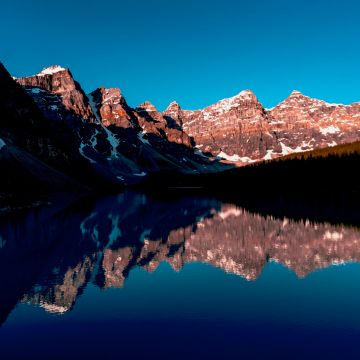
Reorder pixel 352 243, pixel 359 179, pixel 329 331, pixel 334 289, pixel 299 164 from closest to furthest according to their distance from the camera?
1. pixel 329 331
2. pixel 334 289
3. pixel 352 243
4. pixel 359 179
5. pixel 299 164

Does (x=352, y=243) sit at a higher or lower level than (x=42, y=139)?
lower

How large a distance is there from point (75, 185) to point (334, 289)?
161416mm

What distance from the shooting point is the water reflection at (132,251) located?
26453 millimetres

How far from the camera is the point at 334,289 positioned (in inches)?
944

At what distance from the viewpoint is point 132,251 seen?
127ft

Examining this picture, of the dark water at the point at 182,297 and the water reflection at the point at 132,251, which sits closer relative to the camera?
the dark water at the point at 182,297

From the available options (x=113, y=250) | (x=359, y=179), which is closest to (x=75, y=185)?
(x=359, y=179)

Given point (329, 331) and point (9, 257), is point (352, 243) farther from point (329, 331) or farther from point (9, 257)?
point (9, 257)

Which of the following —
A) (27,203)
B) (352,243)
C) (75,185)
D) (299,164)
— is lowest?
(352,243)

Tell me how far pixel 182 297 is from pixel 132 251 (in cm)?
1598

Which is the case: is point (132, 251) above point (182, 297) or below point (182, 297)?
above

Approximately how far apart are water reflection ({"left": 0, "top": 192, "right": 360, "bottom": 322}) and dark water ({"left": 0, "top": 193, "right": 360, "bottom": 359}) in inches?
5.6

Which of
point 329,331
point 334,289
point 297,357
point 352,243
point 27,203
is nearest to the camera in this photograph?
point 297,357

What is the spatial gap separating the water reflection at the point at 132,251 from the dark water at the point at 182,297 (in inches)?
5.6
